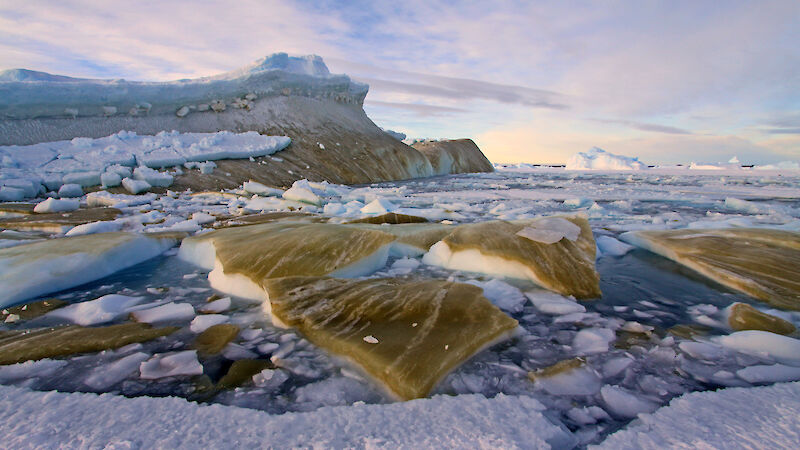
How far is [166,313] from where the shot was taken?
7.11ft

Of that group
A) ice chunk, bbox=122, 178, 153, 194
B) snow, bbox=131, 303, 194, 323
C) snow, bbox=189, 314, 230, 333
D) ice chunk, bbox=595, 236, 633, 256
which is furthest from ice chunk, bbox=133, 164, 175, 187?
ice chunk, bbox=595, 236, 633, 256

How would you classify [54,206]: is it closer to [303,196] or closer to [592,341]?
[303,196]

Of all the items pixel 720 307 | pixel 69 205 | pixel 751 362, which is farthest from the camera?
pixel 69 205

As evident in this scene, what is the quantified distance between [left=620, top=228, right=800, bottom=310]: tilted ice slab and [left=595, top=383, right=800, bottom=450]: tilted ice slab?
144 centimetres

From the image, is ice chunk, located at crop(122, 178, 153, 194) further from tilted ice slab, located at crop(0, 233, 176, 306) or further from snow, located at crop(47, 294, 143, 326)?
snow, located at crop(47, 294, 143, 326)

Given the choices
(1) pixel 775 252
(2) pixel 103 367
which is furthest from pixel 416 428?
(1) pixel 775 252

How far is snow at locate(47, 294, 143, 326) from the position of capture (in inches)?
83.2

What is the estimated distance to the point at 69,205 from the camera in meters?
Answer: 6.23

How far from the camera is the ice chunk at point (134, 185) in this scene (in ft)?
27.3

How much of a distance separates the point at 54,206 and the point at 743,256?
8.55 meters

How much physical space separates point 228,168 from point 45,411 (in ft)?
34.4

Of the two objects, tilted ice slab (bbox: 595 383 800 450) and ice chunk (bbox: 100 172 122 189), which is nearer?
tilted ice slab (bbox: 595 383 800 450)

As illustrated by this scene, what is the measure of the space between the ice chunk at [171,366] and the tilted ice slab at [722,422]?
60.2 inches

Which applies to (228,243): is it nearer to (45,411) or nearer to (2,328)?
(2,328)
